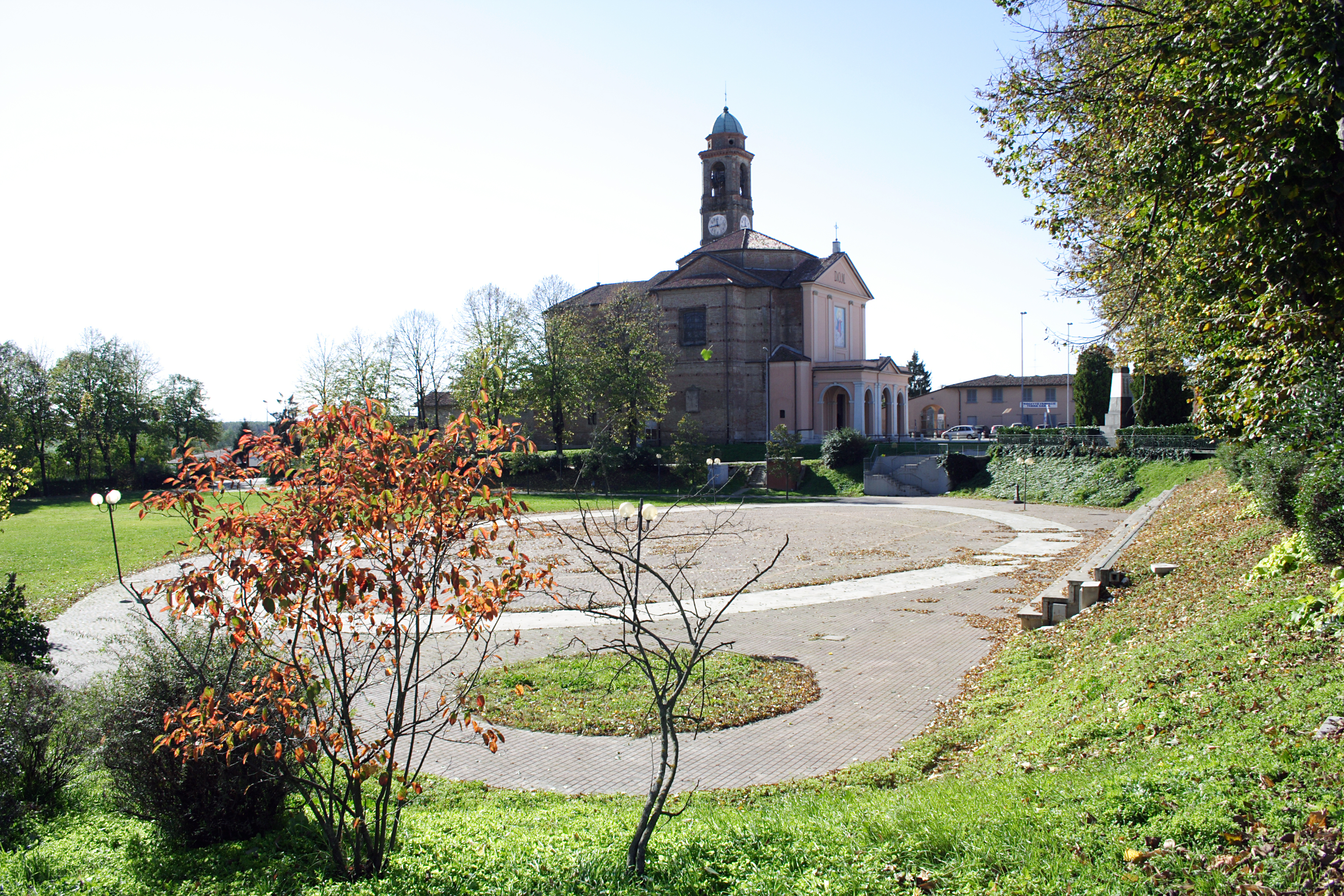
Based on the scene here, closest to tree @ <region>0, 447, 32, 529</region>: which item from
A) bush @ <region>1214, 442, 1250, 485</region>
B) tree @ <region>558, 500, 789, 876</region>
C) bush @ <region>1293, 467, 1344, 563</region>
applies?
tree @ <region>558, 500, 789, 876</region>

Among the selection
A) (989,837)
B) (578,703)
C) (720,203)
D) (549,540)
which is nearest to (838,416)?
(720,203)

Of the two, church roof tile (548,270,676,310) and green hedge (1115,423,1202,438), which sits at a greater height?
church roof tile (548,270,676,310)

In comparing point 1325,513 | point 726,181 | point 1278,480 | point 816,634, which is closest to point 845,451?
point 726,181

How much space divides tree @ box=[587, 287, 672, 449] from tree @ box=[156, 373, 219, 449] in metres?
35.4

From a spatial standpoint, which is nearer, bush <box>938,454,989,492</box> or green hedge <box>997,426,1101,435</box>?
green hedge <box>997,426,1101,435</box>

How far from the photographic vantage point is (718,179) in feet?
226

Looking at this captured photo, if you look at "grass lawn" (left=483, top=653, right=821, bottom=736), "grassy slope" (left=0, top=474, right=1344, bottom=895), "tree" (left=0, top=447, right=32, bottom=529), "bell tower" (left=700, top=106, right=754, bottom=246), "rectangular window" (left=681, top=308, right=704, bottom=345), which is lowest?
"grass lawn" (left=483, top=653, right=821, bottom=736)

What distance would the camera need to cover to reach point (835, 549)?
75.2 ft

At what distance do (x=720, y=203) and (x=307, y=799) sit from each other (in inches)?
2668

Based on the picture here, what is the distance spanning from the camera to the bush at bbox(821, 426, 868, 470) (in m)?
49.1

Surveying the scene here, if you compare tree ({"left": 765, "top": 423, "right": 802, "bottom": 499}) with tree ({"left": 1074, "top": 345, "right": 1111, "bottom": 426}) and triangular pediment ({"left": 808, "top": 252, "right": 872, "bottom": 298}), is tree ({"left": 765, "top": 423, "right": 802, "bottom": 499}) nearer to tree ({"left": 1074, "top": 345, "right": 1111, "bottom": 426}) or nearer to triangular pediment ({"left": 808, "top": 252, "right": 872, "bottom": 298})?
triangular pediment ({"left": 808, "top": 252, "right": 872, "bottom": 298})

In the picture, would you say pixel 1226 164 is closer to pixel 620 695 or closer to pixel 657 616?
pixel 620 695

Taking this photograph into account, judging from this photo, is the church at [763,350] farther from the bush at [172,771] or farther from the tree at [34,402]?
the bush at [172,771]

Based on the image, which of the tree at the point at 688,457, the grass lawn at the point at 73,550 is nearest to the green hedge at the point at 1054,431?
the tree at the point at 688,457
